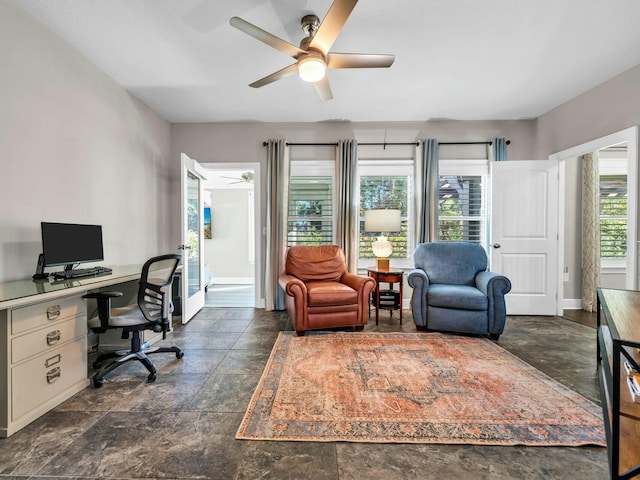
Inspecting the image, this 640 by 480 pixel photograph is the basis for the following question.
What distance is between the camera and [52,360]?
5.94 feet

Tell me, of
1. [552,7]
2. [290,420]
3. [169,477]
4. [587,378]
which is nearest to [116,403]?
[169,477]

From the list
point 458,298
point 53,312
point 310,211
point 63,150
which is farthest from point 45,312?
point 458,298

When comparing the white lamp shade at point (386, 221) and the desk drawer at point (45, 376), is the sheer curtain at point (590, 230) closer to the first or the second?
the white lamp shade at point (386, 221)

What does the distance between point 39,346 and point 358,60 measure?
9.18ft

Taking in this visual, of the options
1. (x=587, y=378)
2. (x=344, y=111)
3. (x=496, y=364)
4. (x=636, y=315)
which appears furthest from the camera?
(x=344, y=111)

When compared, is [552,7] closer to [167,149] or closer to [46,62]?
[46,62]

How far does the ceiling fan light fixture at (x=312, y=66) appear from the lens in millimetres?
2051

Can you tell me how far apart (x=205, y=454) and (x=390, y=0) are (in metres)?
2.94

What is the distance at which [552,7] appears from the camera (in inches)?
81.6

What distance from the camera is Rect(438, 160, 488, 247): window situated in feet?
13.8

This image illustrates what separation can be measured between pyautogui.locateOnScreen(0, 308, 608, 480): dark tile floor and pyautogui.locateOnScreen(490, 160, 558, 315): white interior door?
5.78ft

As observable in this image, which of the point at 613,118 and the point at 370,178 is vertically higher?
the point at 613,118

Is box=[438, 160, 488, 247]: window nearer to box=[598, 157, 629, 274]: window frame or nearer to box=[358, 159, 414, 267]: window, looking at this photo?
box=[358, 159, 414, 267]: window

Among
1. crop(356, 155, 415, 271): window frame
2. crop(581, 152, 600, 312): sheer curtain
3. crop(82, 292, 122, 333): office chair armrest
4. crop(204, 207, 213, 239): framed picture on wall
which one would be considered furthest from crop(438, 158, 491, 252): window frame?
crop(204, 207, 213, 239): framed picture on wall
